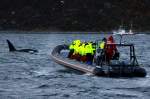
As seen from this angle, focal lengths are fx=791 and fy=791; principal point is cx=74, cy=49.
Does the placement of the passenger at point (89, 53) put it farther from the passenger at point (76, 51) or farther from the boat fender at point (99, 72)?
the boat fender at point (99, 72)

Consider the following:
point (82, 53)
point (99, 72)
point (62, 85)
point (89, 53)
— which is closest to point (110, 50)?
point (99, 72)

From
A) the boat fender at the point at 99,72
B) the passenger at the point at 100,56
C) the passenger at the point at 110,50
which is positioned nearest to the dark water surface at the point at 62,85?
the boat fender at the point at 99,72

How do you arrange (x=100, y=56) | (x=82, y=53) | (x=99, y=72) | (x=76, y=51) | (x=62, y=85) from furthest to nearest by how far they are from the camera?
(x=76, y=51) → (x=82, y=53) → (x=100, y=56) → (x=99, y=72) → (x=62, y=85)

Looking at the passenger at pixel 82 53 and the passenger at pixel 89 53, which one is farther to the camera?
the passenger at pixel 82 53

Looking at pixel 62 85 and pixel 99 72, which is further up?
pixel 99 72

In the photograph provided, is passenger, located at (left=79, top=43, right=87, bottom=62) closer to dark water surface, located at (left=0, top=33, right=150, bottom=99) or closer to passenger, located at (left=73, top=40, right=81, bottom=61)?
passenger, located at (left=73, top=40, right=81, bottom=61)

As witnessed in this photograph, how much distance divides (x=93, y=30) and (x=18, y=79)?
142073 mm

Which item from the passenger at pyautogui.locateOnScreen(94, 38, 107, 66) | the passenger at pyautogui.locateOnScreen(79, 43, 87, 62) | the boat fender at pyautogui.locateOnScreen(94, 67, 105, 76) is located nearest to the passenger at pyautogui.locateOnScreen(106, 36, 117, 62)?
the passenger at pyautogui.locateOnScreen(94, 38, 107, 66)

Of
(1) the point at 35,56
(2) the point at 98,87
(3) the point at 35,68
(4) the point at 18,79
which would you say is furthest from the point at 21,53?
(2) the point at 98,87

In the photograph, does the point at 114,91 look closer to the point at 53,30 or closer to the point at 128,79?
the point at 128,79

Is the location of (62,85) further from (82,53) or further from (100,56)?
(82,53)

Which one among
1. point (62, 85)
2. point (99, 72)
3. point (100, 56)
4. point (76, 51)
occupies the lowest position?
point (62, 85)

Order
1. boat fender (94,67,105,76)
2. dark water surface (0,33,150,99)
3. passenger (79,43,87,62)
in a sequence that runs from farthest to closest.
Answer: passenger (79,43,87,62), boat fender (94,67,105,76), dark water surface (0,33,150,99)

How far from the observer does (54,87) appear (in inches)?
1829
